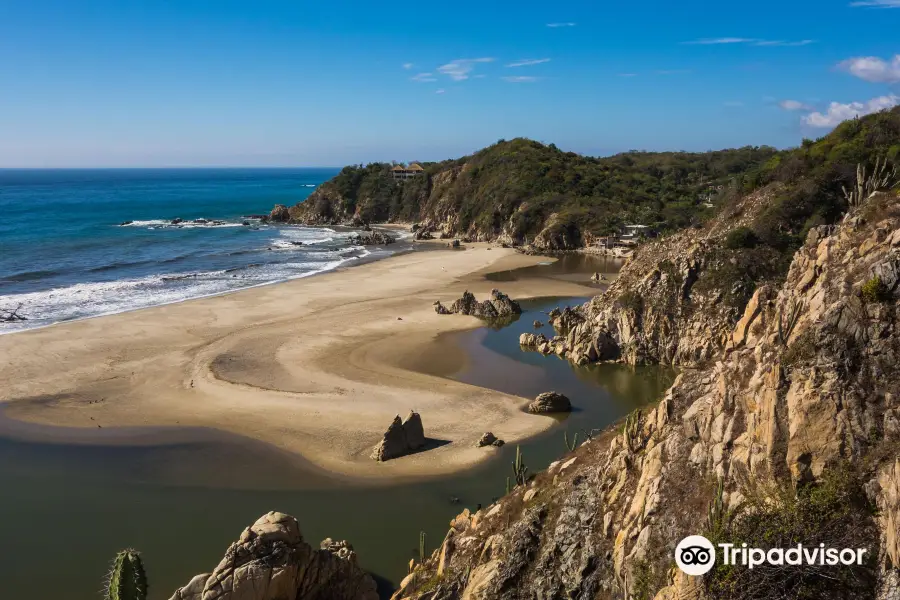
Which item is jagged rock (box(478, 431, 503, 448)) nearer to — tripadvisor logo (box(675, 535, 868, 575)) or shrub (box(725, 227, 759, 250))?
tripadvisor logo (box(675, 535, 868, 575))

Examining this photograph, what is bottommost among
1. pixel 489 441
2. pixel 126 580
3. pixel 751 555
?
pixel 489 441

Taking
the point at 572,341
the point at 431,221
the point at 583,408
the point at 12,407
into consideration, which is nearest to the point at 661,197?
the point at 431,221

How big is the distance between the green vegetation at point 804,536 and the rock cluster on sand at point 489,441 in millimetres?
15653

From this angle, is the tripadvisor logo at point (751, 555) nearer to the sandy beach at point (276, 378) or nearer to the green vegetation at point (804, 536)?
the green vegetation at point (804, 536)

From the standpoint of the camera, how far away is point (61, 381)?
1315 inches

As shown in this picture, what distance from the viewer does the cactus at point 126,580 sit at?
1191 centimetres

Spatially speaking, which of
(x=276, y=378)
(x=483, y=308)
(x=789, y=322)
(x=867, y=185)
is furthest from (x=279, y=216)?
(x=789, y=322)

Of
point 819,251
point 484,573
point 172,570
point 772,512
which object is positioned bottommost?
point 172,570

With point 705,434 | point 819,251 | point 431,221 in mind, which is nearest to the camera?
point 705,434

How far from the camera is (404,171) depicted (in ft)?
422

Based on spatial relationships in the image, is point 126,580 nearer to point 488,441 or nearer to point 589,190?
point 488,441

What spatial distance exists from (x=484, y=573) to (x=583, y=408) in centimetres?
1784

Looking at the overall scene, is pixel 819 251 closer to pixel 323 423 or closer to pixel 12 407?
pixel 323 423

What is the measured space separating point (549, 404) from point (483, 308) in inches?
728
